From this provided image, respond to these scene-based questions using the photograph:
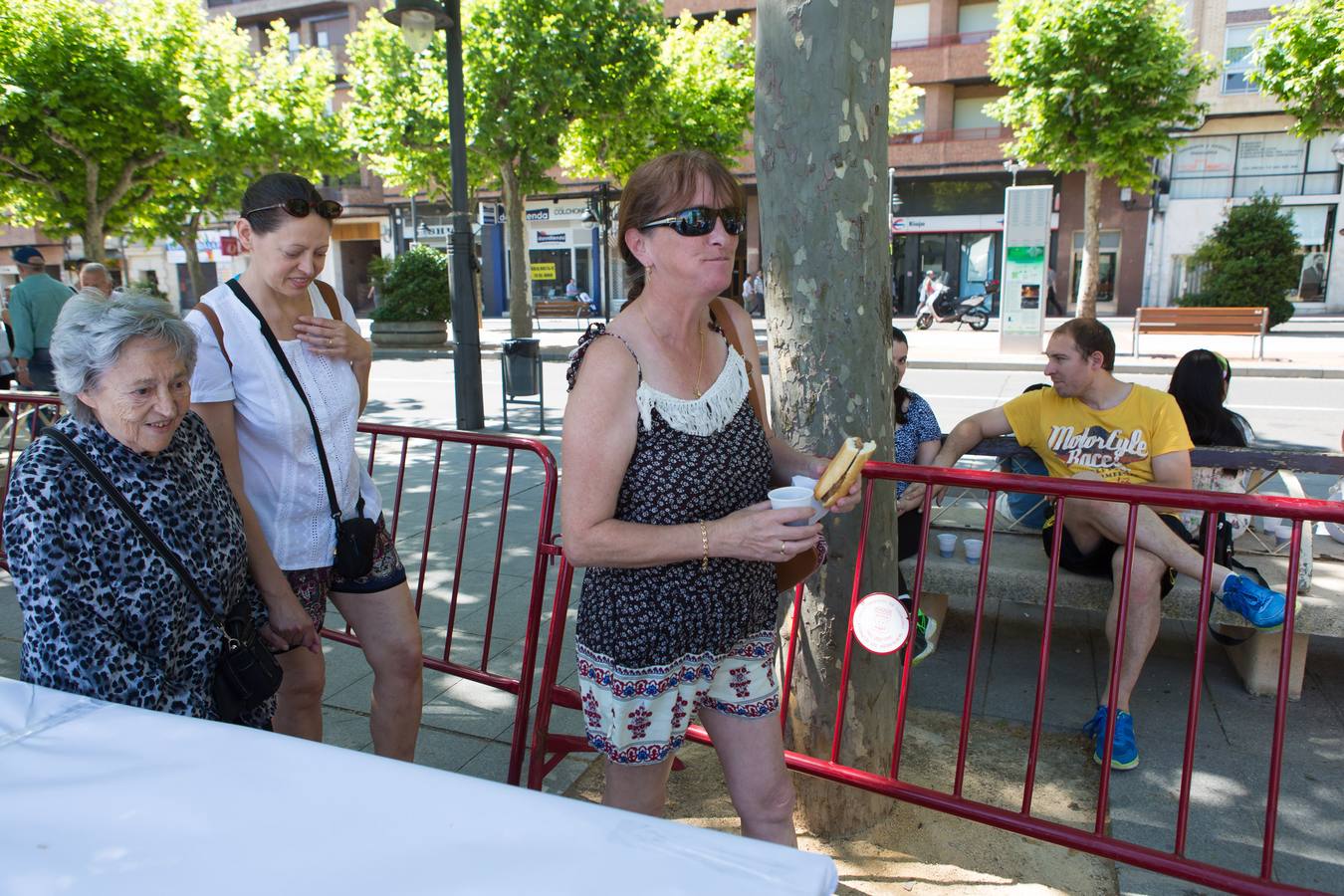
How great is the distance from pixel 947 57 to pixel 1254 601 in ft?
103

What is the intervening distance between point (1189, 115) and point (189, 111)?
2075cm

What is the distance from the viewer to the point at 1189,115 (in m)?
19.3

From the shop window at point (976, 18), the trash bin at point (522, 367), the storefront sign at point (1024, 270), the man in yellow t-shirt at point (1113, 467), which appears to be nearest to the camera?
the man in yellow t-shirt at point (1113, 467)

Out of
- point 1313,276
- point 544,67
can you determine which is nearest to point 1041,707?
point 544,67

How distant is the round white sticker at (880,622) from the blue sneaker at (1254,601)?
60.9 inches

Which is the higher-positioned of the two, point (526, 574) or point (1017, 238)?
point (1017, 238)

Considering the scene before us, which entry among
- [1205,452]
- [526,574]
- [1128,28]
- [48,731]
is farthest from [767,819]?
[1128,28]

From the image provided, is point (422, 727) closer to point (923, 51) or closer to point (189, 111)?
point (189, 111)

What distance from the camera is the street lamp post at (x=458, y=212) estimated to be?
935cm

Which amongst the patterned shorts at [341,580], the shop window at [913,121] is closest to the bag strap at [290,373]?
the patterned shorts at [341,580]

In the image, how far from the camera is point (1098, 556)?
379 centimetres

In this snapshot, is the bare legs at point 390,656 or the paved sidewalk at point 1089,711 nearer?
the bare legs at point 390,656

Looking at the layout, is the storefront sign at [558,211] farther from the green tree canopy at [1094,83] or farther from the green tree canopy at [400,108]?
the green tree canopy at [1094,83]

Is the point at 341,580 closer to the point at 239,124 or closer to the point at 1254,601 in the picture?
the point at 1254,601
